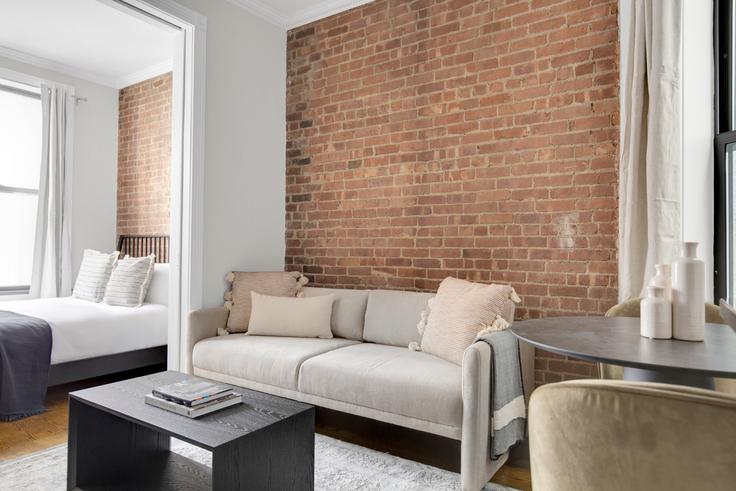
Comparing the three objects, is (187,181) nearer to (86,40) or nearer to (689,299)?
(86,40)

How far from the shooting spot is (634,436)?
2.87 ft

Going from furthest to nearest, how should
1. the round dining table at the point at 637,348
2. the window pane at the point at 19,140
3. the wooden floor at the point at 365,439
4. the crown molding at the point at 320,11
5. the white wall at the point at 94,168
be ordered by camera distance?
1. the white wall at the point at 94,168
2. the window pane at the point at 19,140
3. the crown molding at the point at 320,11
4. the wooden floor at the point at 365,439
5. the round dining table at the point at 637,348

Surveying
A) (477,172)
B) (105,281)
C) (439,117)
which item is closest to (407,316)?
(477,172)

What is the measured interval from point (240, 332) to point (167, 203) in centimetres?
223

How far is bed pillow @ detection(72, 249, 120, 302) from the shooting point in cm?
434

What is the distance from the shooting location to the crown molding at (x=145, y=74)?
5070 mm

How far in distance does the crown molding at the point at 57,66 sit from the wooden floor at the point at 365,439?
362cm

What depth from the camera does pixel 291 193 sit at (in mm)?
4133

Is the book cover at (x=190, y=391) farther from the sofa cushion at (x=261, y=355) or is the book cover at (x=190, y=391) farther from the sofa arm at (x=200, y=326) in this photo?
the sofa arm at (x=200, y=326)

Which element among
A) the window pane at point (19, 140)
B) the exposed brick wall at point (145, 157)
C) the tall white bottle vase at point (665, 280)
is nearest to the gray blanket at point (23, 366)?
the exposed brick wall at point (145, 157)

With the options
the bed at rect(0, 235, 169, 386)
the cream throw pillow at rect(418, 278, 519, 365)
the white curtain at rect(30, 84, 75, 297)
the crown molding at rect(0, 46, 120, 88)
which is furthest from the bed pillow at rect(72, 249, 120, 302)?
the cream throw pillow at rect(418, 278, 519, 365)

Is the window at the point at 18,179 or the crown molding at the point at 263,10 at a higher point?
the crown molding at the point at 263,10

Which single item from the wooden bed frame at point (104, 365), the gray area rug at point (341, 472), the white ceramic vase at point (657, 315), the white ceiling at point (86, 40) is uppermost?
the white ceiling at point (86, 40)

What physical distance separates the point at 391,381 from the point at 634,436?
1.56 metres
